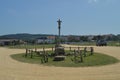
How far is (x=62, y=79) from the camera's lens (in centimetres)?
1339

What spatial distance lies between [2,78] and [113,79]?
5810 millimetres

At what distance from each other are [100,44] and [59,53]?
1529 inches

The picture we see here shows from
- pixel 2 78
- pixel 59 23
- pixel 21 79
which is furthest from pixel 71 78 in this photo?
pixel 59 23

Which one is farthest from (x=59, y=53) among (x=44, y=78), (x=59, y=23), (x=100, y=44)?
(x=100, y=44)

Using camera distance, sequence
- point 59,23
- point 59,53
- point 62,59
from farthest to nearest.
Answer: point 59,23 < point 59,53 < point 62,59

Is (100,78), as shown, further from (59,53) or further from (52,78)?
(59,53)

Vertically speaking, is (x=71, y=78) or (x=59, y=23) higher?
(x=59, y=23)

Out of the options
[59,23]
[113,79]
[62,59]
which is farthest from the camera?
[59,23]

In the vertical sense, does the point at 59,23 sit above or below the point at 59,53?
above

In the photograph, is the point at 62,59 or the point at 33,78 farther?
the point at 62,59

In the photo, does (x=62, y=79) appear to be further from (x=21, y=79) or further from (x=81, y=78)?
(x=21, y=79)

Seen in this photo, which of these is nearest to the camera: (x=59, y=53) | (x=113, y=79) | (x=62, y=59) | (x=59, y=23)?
(x=113, y=79)

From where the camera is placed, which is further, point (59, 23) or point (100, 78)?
point (59, 23)

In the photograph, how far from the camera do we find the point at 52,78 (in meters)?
13.8
